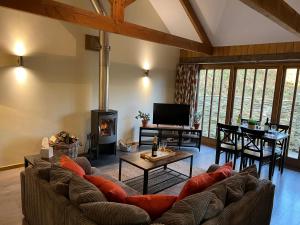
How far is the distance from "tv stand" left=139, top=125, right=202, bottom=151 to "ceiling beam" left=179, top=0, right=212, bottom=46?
7.44ft

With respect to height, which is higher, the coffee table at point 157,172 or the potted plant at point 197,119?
the potted plant at point 197,119

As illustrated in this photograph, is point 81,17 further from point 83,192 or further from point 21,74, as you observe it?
point 83,192

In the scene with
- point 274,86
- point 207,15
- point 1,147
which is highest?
point 207,15

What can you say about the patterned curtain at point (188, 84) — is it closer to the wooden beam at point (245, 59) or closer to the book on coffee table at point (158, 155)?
the wooden beam at point (245, 59)

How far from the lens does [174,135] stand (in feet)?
19.8

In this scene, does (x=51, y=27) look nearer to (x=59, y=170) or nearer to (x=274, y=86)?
(x=59, y=170)

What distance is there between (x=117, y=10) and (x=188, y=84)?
321 cm

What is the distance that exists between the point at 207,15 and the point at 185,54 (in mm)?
1441

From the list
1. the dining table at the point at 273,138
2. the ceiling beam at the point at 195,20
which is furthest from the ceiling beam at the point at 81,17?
the dining table at the point at 273,138

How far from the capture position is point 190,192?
1.98 meters

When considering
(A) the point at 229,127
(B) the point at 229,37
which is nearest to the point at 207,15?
(B) the point at 229,37

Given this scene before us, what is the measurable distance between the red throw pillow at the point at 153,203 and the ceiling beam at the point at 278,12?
6.59 ft

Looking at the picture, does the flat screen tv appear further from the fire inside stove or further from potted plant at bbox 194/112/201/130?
the fire inside stove

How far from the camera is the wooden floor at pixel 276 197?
287 cm
